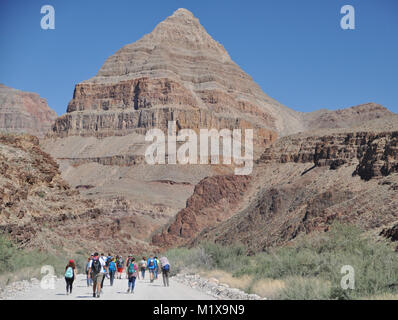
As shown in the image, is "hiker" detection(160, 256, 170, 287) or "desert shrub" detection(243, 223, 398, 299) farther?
"hiker" detection(160, 256, 170, 287)

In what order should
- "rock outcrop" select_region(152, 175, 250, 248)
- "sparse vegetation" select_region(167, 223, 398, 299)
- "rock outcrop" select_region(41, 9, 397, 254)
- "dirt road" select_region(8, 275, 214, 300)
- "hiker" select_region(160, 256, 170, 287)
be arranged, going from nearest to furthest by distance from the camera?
"sparse vegetation" select_region(167, 223, 398, 299) < "dirt road" select_region(8, 275, 214, 300) < "hiker" select_region(160, 256, 170, 287) < "rock outcrop" select_region(41, 9, 397, 254) < "rock outcrop" select_region(152, 175, 250, 248)

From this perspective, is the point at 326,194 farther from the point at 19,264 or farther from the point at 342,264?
the point at 342,264

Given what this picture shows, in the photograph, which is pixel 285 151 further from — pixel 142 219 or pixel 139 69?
pixel 139 69

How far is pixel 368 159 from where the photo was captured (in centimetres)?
4944

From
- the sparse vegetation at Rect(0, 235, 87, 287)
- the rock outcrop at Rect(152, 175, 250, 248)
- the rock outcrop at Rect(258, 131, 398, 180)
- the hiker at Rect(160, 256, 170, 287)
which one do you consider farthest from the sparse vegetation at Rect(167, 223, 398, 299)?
the rock outcrop at Rect(152, 175, 250, 248)

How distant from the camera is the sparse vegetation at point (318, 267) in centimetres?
1650

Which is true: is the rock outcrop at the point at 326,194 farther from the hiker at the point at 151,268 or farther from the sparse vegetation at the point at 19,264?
the sparse vegetation at the point at 19,264

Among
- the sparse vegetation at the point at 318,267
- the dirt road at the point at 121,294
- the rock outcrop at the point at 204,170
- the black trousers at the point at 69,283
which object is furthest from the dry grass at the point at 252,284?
the rock outcrop at the point at 204,170

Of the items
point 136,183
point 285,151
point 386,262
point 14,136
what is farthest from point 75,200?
point 136,183

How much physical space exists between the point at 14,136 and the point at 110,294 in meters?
38.2

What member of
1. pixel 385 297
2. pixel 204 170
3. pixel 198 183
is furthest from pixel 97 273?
pixel 204 170

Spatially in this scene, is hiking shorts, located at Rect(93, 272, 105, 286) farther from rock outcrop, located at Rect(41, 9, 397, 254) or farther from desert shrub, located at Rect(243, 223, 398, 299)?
rock outcrop, located at Rect(41, 9, 397, 254)

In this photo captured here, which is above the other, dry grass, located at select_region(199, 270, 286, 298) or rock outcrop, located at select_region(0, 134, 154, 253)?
rock outcrop, located at select_region(0, 134, 154, 253)

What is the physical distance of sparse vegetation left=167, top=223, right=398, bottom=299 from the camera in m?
16.5
